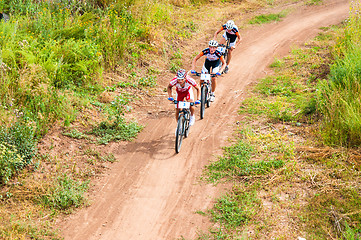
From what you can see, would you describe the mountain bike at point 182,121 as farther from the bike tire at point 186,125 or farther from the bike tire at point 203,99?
the bike tire at point 203,99

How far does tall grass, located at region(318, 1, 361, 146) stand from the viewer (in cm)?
926

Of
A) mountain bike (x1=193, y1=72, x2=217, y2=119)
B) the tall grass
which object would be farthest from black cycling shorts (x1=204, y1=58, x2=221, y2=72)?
the tall grass

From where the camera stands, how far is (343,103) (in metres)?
9.77

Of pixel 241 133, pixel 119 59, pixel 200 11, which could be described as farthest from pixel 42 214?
pixel 200 11

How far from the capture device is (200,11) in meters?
21.5

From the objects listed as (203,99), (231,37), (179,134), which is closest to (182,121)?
(179,134)

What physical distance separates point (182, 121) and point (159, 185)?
2001mm

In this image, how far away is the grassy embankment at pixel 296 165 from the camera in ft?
23.9

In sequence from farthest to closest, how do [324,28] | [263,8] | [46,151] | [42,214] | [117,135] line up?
[263,8], [324,28], [117,135], [46,151], [42,214]

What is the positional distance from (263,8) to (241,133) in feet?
50.3

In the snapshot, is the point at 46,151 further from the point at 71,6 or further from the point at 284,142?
the point at 71,6

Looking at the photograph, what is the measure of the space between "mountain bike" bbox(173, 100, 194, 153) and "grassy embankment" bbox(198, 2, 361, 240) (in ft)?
3.85

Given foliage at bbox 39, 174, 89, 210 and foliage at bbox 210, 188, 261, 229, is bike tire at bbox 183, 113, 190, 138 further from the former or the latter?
foliage at bbox 39, 174, 89, 210

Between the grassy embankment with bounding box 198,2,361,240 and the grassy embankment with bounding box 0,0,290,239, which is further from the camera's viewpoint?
the grassy embankment with bounding box 0,0,290,239
